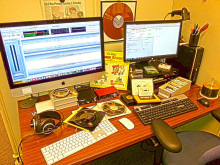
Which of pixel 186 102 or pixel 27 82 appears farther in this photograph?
pixel 186 102

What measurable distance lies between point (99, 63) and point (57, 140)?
58cm

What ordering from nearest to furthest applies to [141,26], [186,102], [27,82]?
[27,82], [186,102], [141,26]

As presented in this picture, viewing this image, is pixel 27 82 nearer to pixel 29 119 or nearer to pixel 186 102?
pixel 29 119

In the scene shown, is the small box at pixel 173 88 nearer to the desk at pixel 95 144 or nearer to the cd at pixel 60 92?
the desk at pixel 95 144

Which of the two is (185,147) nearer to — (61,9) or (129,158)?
(129,158)

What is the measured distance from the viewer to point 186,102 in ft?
3.95

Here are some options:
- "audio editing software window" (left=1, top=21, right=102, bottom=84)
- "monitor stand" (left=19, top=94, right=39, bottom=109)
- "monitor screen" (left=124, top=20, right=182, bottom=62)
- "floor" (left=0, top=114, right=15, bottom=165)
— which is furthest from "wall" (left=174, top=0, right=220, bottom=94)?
"floor" (left=0, top=114, right=15, bottom=165)

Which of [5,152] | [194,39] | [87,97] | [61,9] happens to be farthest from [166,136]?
[5,152]

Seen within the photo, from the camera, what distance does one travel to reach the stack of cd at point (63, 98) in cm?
113

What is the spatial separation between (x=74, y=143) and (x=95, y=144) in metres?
0.10

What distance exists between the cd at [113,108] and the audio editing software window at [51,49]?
278mm

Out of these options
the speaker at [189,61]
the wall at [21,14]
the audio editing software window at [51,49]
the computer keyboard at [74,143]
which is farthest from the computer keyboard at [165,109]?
the wall at [21,14]

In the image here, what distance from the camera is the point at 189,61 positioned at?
144 centimetres

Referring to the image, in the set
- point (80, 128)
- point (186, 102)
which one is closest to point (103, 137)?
point (80, 128)
